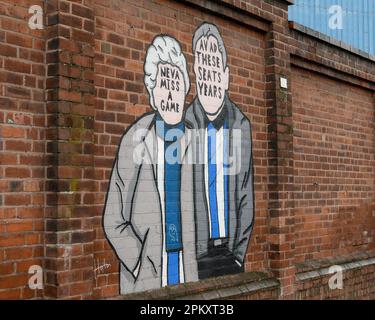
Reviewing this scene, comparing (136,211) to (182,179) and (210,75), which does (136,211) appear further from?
(210,75)

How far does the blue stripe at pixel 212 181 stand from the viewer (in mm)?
6133

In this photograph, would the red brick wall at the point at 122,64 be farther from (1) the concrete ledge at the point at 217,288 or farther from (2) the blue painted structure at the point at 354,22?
(2) the blue painted structure at the point at 354,22

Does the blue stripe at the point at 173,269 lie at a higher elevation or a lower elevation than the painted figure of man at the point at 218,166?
lower

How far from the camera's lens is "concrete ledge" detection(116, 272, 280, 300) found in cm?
530

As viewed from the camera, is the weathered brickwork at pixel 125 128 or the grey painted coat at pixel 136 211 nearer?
the weathered brickwork at pixel 125 128

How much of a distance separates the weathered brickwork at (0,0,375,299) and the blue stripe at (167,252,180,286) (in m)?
0.25

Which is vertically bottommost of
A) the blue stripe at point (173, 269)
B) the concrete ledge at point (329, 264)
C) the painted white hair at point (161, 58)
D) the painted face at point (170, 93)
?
the concrete ledge at point (329, 264)

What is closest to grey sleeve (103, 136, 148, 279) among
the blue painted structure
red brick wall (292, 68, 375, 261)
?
red brick wall (292, 68, 375, 261)

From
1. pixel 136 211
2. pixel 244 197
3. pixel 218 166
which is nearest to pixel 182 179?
pixel 218 166

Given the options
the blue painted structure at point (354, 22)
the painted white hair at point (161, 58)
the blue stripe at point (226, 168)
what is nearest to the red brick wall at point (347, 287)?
the blue stripe at point (226, 168)

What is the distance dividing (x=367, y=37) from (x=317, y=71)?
1686 cm

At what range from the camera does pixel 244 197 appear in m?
6.61

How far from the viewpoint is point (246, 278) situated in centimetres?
652

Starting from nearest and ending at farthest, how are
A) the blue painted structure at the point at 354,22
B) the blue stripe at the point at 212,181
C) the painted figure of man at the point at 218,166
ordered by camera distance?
the painted figure of man at the point at 218,166 < the blue stripe at the point at 212,181 < the blue painted structure at the point at 354,22
